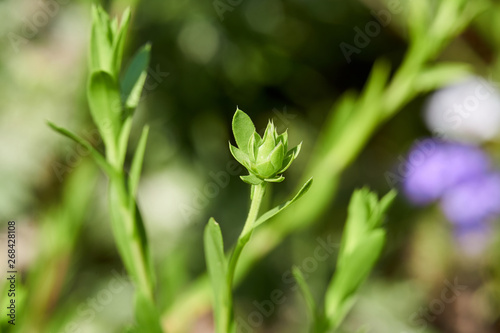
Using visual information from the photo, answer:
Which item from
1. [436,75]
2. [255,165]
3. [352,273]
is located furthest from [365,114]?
[255,165]

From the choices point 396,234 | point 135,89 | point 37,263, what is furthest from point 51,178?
point 396,234

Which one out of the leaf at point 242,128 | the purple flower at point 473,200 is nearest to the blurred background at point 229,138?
the purple flower at point 473,200

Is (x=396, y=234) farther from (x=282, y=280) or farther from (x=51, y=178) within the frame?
(x=51, y=178)

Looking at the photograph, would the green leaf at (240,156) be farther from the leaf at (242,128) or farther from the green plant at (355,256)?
the green plant at (355,256)

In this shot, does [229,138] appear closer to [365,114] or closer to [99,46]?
[365,114]

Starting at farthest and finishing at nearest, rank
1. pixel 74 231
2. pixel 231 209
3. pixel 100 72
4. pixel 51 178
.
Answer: pixel 231 209, pixel 51 178, pixel 74 231, pixel 100 72

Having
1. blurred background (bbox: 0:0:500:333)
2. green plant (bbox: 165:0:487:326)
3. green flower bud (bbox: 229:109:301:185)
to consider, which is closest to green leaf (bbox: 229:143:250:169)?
green flower bud (bbox: 229:109:301:185)
